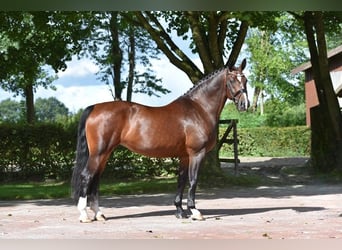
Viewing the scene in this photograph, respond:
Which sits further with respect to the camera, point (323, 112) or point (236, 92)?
point (323, 112)

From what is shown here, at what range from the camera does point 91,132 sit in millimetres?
6156

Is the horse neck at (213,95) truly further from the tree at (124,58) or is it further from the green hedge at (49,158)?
the tree at (124,58)

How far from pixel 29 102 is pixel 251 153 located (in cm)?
574

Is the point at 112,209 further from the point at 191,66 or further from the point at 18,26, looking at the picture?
the point at 18,26

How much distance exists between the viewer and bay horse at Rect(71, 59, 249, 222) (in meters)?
6.15

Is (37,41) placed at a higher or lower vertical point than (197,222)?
higher

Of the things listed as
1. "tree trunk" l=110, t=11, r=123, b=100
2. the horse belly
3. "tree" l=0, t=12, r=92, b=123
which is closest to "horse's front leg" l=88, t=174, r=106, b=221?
the horse belly

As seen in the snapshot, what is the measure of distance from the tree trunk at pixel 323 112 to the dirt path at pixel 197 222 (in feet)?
9.63

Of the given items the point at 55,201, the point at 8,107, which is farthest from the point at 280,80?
the point at 55,201

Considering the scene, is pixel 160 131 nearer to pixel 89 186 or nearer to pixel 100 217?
pixel 89 186

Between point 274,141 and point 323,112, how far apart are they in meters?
4.12

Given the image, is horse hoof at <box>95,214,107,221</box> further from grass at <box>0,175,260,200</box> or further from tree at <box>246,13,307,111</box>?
tree at <box>246,13,307,111</box>

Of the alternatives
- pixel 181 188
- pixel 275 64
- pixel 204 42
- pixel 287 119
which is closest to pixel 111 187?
pixel 204 42

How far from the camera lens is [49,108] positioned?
51.7 ft
